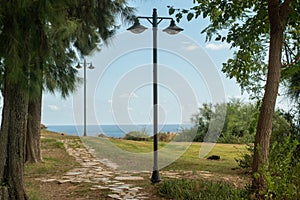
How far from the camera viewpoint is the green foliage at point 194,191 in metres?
3.63

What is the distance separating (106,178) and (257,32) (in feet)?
10.7

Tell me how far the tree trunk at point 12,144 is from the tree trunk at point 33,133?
2960 mm

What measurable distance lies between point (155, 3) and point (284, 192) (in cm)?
212

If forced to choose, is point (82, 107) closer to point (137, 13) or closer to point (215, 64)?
point (215, 64)

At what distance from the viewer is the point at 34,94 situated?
3.16 meters

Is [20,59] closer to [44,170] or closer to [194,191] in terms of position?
[194,191]

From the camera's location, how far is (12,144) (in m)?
3.49

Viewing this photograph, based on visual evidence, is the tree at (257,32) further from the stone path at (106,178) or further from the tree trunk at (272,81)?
the stone path at (106,178)

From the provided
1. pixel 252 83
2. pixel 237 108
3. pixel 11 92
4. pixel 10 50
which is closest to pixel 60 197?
pixel 11 92

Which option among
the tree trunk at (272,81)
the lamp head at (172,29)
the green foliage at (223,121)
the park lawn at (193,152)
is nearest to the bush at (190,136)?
the green foliage at (223,121)

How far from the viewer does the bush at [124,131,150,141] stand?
1026cm

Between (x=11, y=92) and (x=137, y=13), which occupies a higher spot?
(x=137, y=13)

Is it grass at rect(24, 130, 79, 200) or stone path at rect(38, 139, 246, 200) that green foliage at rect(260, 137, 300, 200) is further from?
grass at rect(24, 130, 79, 200)

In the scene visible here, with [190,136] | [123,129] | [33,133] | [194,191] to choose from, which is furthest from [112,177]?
[190,136]
